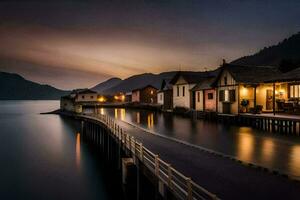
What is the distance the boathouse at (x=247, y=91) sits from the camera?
31500mm

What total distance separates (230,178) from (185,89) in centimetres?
4024

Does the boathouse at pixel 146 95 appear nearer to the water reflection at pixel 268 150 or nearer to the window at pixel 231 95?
the window at pixel 231 95

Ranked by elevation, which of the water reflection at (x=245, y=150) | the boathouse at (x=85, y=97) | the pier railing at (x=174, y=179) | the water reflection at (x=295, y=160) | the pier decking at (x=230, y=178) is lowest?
the water reflection at (x=245, y=150)

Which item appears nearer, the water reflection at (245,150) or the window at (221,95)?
the water reflection at (245,150)

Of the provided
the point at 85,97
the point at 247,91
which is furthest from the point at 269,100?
the point at 85,97

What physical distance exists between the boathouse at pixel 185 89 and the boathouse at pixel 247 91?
12481 mm

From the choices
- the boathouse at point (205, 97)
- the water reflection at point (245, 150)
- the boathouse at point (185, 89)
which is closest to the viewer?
the water reflection at point (245, 150)

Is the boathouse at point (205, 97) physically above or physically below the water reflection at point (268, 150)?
above

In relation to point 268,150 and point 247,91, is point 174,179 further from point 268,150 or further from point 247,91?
point 247,91

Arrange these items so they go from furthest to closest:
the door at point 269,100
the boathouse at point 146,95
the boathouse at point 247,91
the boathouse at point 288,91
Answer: the boathouse at point 146,95
the door at point 269,100
the boathouse at point 247,91
the boathouse at point 288,91

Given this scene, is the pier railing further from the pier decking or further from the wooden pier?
the wooden pier

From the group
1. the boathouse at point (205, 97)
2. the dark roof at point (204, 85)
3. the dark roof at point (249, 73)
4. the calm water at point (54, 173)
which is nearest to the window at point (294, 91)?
the dark roof at point (249, 73)

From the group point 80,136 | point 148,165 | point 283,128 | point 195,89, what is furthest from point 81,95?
point 148,165

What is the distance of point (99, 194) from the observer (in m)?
18.1
